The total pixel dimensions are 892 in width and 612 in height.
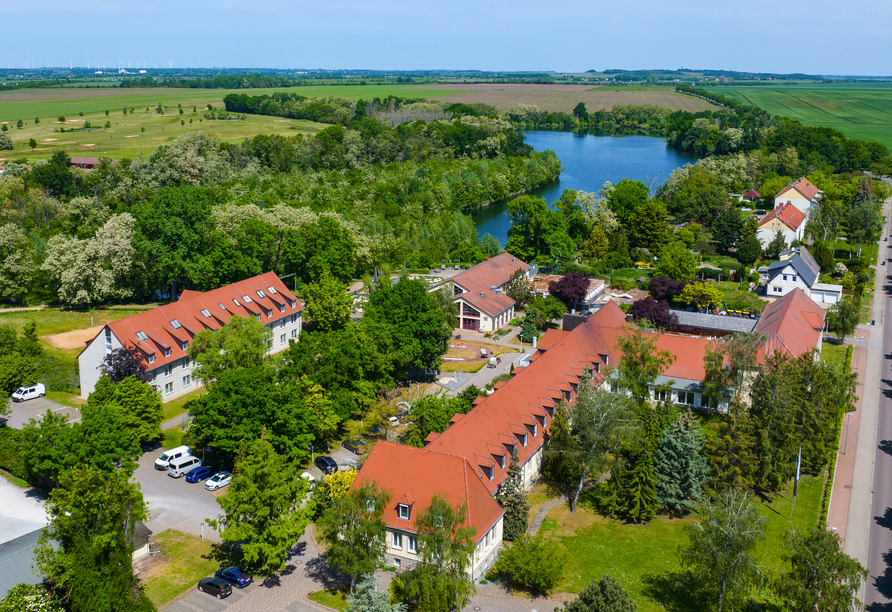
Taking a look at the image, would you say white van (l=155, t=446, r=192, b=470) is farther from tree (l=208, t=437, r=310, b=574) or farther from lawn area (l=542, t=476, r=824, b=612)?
lawn area (l=542, t=476, r=824, b=612)

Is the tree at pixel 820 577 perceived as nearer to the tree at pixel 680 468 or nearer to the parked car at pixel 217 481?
the tree at pixel 680 468

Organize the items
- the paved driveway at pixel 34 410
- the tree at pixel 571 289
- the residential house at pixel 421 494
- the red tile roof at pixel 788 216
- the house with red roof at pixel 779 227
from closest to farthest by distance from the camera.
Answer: the residential house at pixel 421 494 → the paved driveway at pixel 34 410 → the tree at pixel 571 289 → the house with red roof at pixel 779 227 → the red tile roof at pixel 788 216

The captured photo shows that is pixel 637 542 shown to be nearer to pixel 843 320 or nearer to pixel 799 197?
pixel 843 320

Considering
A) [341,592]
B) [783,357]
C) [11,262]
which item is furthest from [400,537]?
[11,262]

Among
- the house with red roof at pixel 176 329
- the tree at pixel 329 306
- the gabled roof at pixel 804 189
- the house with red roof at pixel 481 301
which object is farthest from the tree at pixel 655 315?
the gabled roof at pixel 804 189

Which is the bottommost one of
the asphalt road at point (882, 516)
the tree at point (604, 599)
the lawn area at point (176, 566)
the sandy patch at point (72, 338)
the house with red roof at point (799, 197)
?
the asphalt road at point (882, 516)

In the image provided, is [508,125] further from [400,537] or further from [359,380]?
[400,537]

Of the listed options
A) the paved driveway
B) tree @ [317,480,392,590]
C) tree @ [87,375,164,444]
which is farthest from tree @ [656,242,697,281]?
the paved driveway
